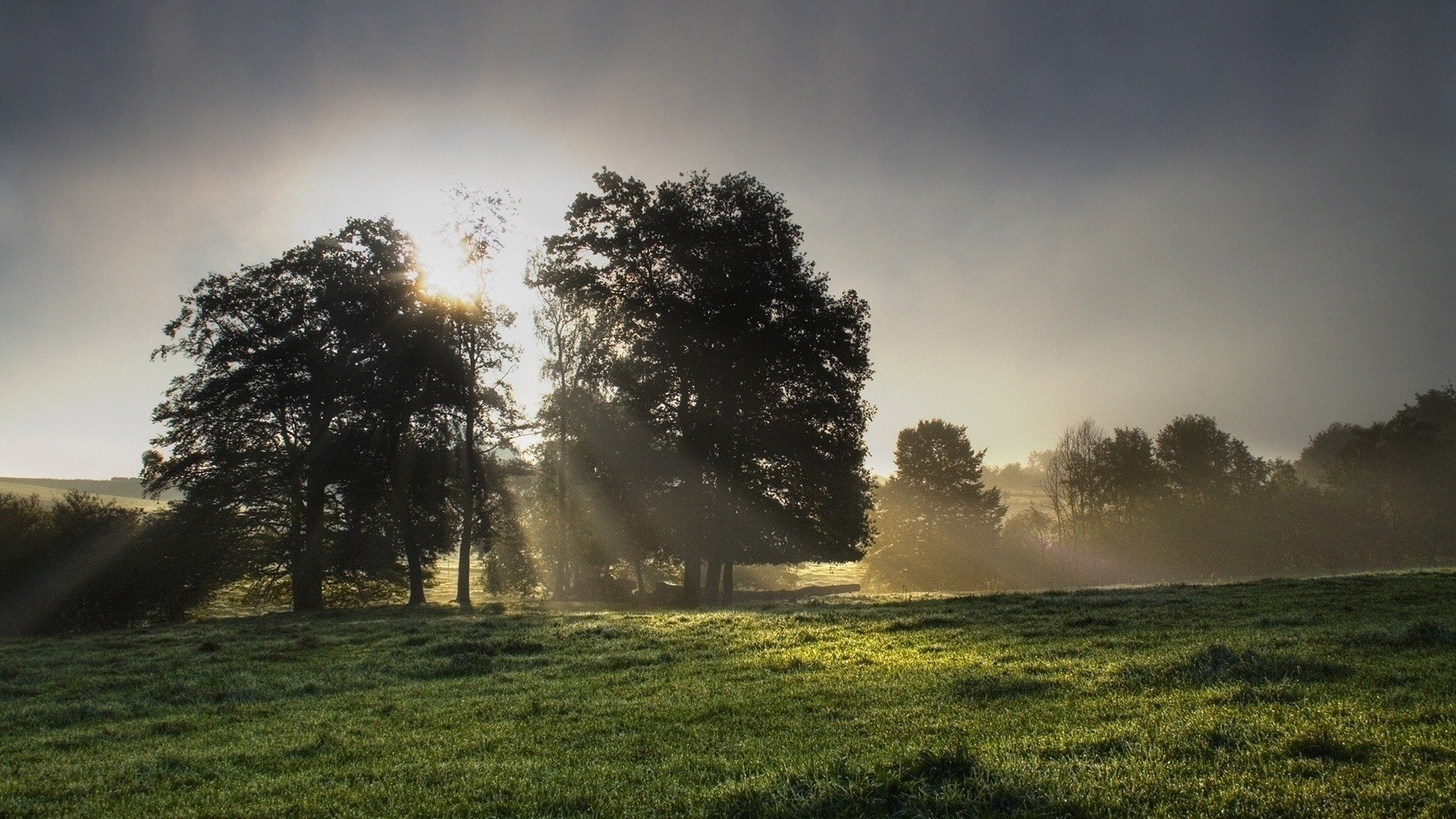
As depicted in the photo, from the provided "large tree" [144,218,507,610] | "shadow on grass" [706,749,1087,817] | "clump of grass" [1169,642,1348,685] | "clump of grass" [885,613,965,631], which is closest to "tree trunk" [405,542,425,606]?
"large tree" [144,218,507,610]

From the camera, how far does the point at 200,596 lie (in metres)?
35.6

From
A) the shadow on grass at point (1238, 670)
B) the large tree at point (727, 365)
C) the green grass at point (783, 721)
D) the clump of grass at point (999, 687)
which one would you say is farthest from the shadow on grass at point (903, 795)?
the large tree at point (727, 365)

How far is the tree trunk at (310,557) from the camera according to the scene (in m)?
34.9

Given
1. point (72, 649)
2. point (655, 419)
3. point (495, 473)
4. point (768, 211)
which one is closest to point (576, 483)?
point (495, 473)

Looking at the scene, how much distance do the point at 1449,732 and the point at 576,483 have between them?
3535cm

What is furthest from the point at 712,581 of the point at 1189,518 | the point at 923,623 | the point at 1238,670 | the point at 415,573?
the point at 1189,518

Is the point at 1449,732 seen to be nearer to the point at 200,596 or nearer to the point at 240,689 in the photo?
the point at 240,689

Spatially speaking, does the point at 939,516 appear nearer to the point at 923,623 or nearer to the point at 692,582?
the point at 692,582

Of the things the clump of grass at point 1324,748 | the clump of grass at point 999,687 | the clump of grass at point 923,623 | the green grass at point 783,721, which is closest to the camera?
the green grass at point 783,721

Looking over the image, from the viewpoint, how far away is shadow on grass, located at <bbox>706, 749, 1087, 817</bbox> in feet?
18.1

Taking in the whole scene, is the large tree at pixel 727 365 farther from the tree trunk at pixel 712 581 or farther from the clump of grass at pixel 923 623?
the clump of grass at pixel 923 623

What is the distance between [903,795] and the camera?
18.8ft

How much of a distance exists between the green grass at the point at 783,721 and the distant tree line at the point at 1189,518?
5132 centimetres

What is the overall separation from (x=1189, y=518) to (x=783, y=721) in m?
74.2
